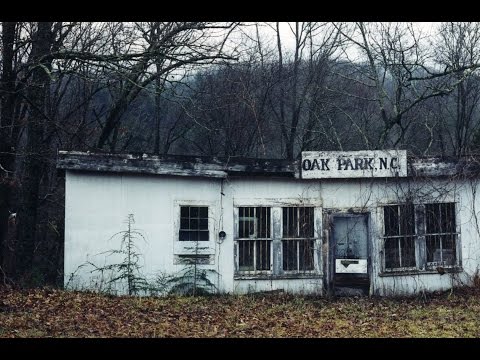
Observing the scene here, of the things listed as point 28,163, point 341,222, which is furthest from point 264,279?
point 28,163

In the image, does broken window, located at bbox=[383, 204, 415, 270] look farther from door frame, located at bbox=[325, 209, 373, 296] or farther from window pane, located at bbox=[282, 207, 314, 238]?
window pane, located at bbox=[282, 207, 314, 238]

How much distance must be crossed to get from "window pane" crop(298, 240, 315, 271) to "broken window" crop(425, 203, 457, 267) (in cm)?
284

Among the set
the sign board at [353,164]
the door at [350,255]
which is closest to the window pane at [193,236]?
the sign board at [353,164]

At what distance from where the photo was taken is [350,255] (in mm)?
13156

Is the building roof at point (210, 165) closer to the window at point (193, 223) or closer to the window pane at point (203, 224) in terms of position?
the window at point (193, 223)

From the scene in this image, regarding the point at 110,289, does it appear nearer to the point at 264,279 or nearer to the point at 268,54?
the point at 264,279

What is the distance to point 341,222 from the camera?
520 inches

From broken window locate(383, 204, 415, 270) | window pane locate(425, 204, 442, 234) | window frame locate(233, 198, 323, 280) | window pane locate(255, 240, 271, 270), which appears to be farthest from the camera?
window pane locate(425, 204, 442, 234)

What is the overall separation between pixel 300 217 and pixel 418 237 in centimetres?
291

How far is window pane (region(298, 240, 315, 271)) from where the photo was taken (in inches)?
508

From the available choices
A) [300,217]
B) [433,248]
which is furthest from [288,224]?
[433,248]

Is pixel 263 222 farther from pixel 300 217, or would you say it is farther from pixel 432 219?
pixel 432 219

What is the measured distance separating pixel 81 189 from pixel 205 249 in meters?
3.13

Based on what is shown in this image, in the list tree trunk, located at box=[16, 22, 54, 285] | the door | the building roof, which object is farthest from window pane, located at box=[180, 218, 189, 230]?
tree trunk, located at box=[16, 22, 54, 285]
